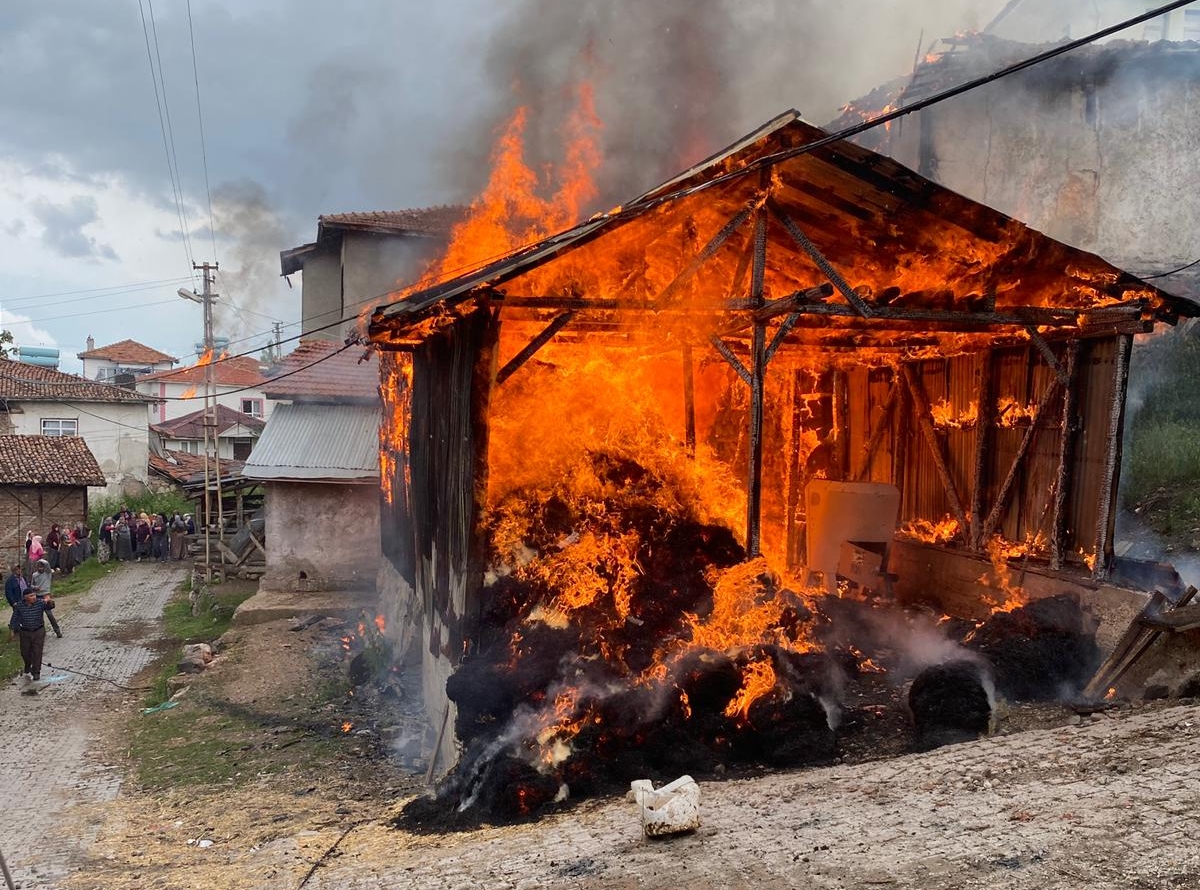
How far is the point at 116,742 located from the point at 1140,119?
Result: 2791 centimetres

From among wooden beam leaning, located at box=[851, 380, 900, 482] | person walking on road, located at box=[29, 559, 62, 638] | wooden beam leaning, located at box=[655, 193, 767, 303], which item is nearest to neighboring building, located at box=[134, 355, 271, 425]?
person walking on road, located at box=[29, 559, 62, 638]

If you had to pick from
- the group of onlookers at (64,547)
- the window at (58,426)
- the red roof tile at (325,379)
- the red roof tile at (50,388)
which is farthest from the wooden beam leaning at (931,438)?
the window at (58,426)

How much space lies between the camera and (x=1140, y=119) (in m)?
22.8

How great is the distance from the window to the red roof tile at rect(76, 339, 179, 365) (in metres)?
25.6

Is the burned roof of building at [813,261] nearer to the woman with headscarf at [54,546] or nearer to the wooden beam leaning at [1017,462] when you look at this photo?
the wooden beam leaning at [1017,462]

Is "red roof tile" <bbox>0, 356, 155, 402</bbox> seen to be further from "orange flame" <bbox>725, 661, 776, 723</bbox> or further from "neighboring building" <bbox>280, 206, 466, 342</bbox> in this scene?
"orange flame" <bbox>725, 661, 776, 723</bbox>

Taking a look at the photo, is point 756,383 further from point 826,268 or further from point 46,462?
point 46,462

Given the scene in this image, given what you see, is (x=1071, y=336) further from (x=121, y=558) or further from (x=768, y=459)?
(x=121, y=558)

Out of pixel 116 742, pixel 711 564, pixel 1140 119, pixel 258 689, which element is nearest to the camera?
pixel 711 564

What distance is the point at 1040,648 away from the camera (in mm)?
8500

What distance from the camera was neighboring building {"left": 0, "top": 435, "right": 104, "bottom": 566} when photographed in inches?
1064

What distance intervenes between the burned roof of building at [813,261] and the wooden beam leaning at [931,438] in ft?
8.26

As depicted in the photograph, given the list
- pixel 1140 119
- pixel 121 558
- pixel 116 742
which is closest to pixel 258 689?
pixel 116 742

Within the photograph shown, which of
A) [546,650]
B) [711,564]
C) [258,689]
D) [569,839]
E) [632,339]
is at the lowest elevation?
[258,689]
